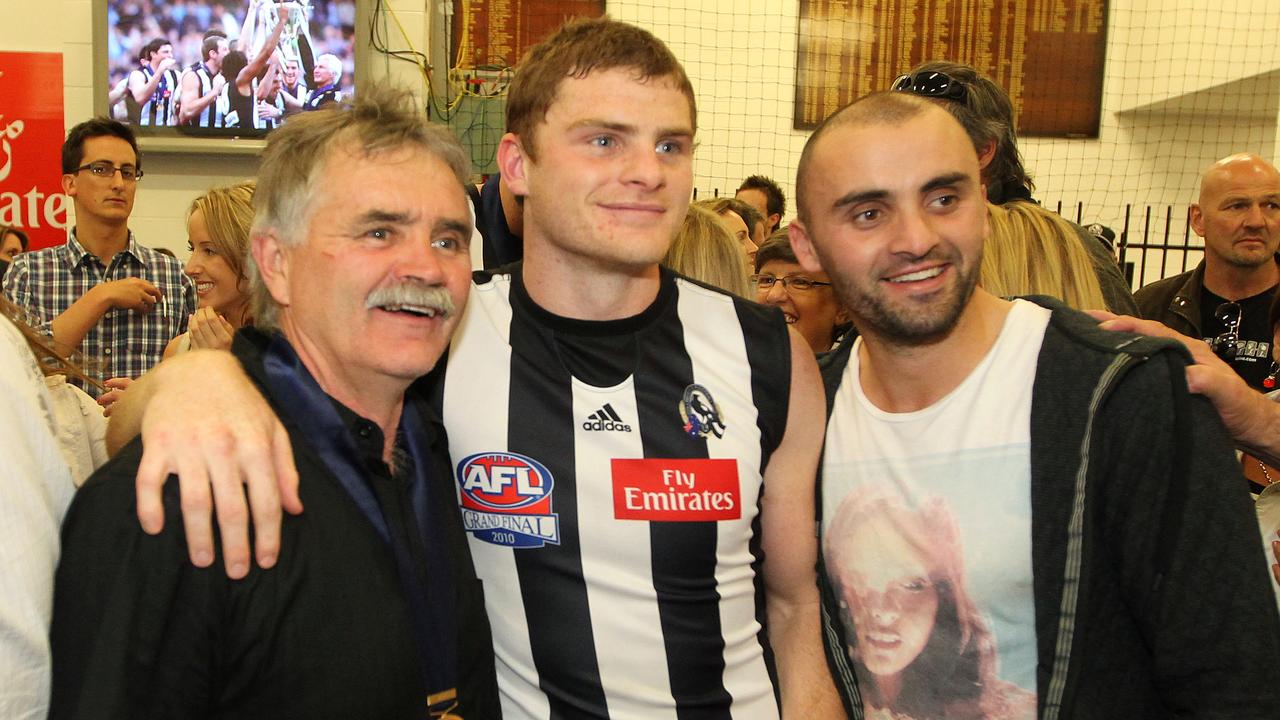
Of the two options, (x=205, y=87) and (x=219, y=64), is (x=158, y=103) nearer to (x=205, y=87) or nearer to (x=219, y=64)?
(x=205, y=87)

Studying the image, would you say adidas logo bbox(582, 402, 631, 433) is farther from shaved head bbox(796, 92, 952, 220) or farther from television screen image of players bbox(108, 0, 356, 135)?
television screen image of players bbox(108, 0, 356, 135)

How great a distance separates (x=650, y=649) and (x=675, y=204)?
0.75 metres

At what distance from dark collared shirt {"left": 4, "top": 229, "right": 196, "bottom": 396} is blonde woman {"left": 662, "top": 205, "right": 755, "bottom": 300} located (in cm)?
276

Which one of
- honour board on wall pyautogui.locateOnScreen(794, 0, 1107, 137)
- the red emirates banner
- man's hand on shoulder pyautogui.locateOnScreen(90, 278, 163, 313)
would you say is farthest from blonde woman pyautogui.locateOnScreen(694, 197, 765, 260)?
the red emirates banner

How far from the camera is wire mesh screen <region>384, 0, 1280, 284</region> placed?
7.75m

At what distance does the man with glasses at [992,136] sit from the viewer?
7.59 feet

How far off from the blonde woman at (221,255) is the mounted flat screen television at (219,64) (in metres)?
2.93

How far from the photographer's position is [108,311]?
164 inches

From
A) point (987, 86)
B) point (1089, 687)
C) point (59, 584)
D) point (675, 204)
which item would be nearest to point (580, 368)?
point (675, 204)

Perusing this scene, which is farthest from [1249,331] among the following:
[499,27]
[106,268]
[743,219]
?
[499,27]

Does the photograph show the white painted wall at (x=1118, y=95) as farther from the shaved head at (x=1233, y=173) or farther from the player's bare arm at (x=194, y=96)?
the shaved head at (x=1233, y=173)

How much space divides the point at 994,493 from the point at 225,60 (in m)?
5.74

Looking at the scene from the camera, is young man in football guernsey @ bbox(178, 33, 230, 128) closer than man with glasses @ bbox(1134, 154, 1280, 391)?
No

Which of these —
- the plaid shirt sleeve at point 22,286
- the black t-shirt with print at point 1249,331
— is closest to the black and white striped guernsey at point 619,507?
the black t-shirt with print at point 1249,331
